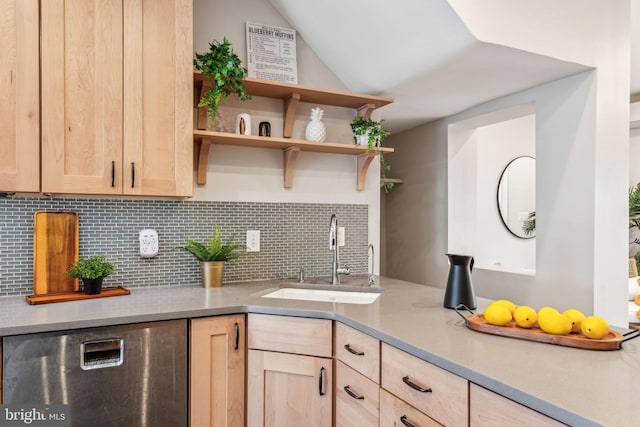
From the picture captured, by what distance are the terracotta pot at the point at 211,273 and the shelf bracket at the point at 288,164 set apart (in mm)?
611

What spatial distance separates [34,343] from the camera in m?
1.50

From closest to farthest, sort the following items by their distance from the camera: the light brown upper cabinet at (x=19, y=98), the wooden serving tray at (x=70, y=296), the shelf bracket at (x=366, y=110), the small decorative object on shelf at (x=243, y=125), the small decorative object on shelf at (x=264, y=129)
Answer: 1. the light brown upper cabinet at (x=19, y=98)
2. the wooden serving tray at (x=70, y=296)
3. the small decorative object on shelf at (x=243, y=125)
4. the small decorative object on shelf at (x=264, y=129)
5. the shelf bracket at (x=366, y=110)

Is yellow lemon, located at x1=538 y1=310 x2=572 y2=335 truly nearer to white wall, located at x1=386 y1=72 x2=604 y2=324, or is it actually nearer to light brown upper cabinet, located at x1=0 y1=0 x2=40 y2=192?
white wall, located at x1=386 y1=72 x2=604 y2=324

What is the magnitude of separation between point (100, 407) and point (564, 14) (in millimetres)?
2525

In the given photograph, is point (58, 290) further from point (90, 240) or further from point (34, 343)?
point (34, 343)

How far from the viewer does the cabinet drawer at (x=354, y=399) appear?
1525 mm

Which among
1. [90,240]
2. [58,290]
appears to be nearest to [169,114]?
[90,240]

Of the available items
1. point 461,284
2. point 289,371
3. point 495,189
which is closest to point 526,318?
point 461,284

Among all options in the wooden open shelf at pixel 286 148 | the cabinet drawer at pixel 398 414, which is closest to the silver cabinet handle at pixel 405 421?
the cabinet drawer at pixel 398 414

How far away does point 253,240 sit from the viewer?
250 cm

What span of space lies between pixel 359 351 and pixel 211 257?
99 cm

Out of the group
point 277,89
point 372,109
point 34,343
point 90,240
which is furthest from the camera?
point 372,109

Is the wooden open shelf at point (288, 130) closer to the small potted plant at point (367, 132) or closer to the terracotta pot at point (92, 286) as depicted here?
the small potted plant at point (367, 132)

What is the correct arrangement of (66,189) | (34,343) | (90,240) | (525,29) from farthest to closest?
(90,240) < (525,29) < (66,189) < (34,343)
